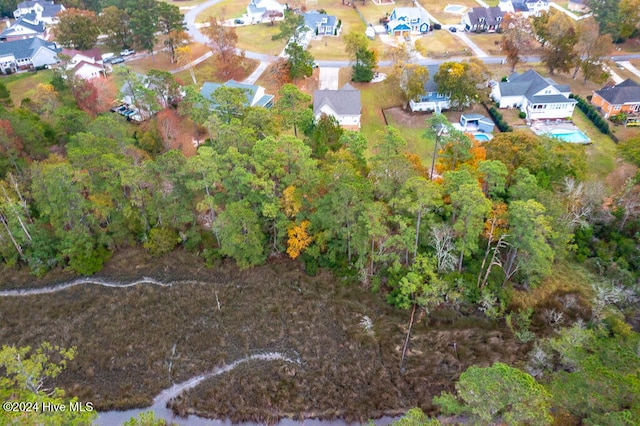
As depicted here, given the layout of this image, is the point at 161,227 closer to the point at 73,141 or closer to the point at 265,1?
the point at 73,141

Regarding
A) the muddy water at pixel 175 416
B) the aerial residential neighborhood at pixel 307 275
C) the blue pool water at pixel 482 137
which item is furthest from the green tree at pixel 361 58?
the muddy water at pixel 175 416

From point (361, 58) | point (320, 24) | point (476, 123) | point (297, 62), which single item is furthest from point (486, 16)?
point (297, 62)

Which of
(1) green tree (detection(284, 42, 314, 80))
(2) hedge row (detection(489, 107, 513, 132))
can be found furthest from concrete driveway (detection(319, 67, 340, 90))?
(2) hedge row (detection(489, 107, 513, 132))

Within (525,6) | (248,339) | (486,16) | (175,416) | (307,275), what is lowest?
(175,416)

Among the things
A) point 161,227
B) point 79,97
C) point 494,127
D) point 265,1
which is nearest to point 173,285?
point 161,227

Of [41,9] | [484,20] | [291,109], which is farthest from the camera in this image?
[41,9]

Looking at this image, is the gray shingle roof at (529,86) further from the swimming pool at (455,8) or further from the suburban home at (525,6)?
the swimming pool at (455,8)

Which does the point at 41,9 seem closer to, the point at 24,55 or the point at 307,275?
the point at 24,55
